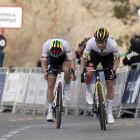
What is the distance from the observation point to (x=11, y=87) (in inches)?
666

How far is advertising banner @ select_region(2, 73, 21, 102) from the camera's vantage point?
1673cm

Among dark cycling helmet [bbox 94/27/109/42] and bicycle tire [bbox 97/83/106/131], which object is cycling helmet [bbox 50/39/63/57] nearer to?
dark cycling helmet [bbox 94/27/109/42]

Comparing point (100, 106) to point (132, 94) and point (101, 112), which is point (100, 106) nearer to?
point (101, 112)

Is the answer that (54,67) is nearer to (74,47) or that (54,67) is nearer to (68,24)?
(74,47)

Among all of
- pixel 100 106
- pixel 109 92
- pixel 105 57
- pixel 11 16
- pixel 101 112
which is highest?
pixel 11 16

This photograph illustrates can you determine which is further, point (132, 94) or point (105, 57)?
point (132, 94)

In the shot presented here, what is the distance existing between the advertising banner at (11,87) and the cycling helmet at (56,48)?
725 cm

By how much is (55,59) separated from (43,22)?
94.3 feet

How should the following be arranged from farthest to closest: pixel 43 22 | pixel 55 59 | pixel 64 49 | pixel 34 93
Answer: pixel 43 22 < pixel 34 93 < pixel 55 59 < pixel 64 49

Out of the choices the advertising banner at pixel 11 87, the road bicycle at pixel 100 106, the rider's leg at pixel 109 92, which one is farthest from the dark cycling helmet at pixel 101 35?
the advertising banner at pixel 11 87

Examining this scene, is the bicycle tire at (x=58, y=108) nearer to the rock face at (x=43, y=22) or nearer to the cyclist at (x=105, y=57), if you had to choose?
the cyclist at (x=105, y=57)

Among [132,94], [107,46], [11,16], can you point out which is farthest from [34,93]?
[11,16]

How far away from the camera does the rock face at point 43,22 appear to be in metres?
37.0

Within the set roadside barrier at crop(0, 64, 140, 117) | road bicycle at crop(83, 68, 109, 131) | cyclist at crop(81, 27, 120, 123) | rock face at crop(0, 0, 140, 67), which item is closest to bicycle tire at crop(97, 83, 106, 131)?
road bicycle at crop(83, 68, 109, 131)
